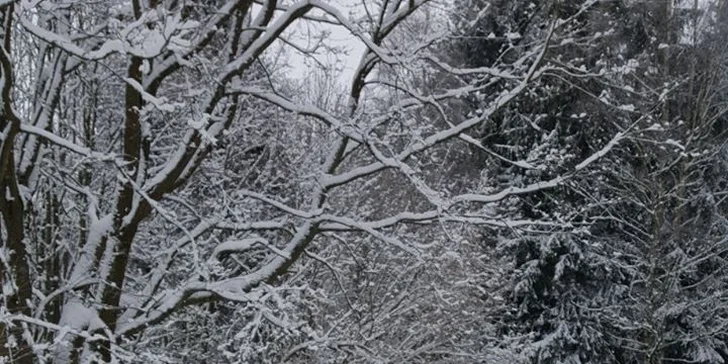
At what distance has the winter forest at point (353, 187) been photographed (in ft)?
19.0

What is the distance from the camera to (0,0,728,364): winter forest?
580 cm

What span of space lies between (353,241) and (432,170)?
2.42 meters

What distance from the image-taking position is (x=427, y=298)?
33.6ft

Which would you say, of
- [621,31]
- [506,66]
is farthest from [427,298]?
[621,31]

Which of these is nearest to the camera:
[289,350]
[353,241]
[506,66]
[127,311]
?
[127,311]

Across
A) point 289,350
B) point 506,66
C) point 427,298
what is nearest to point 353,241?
point 427,298

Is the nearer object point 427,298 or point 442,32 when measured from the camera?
point 442,32

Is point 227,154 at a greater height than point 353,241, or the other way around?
point 227,154

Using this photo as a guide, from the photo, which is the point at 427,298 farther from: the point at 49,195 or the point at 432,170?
the point at 49,195

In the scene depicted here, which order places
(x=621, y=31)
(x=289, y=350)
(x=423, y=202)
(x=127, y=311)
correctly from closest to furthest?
1. (x=127, y=311)
2. (x=289, y=350)
3. (x=423, y=202)
4. (x=621, y=31)

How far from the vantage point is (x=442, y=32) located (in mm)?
6598

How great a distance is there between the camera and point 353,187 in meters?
11.0

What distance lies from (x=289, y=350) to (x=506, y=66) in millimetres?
3836

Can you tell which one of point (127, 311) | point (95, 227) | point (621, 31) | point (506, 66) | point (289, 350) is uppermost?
point (621, 31)
